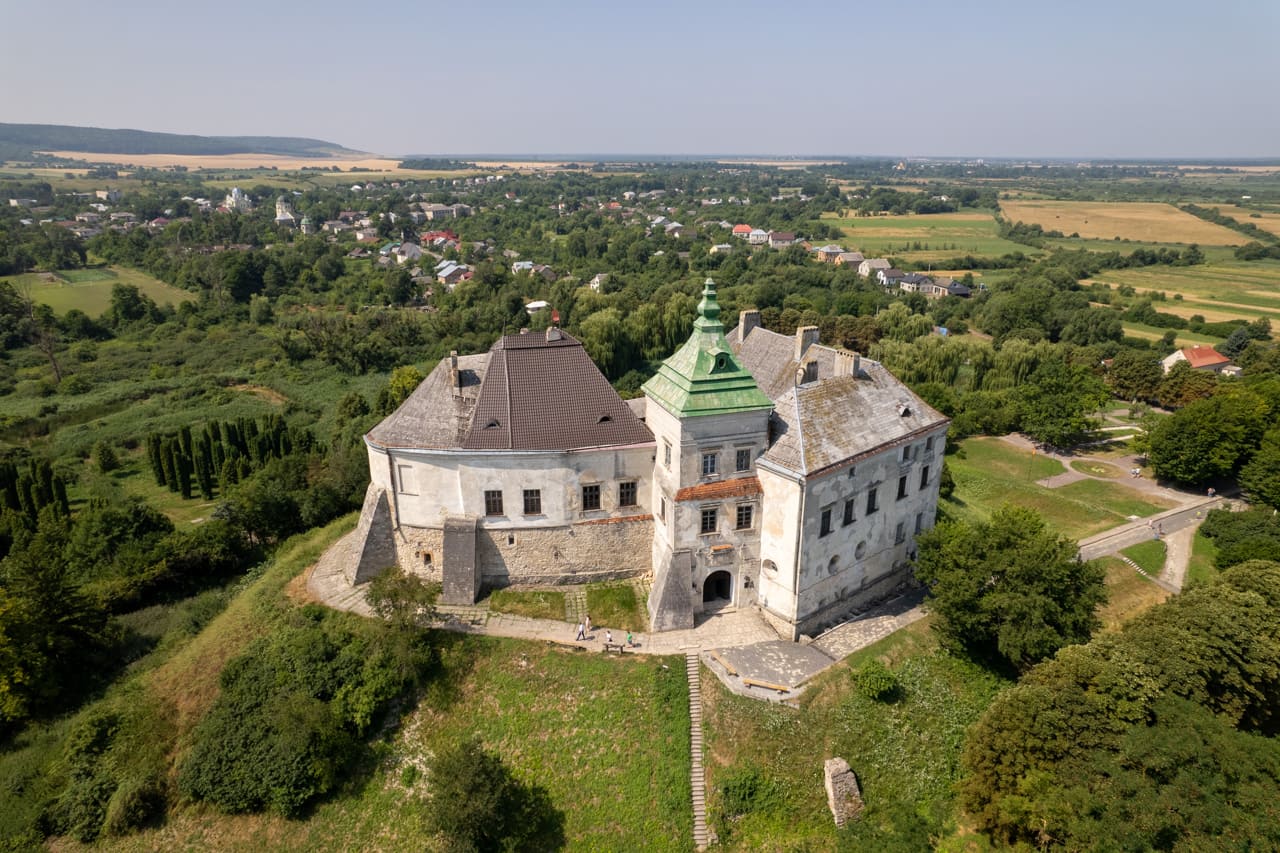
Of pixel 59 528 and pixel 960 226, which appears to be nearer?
pixel 59 528

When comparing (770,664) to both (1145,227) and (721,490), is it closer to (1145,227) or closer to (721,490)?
(721,490)

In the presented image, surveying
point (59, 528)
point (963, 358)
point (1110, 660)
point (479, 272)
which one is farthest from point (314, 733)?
point (479, 272)

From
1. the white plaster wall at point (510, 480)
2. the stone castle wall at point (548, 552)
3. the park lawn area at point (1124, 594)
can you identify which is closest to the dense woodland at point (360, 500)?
the stone castle wall at point (548, 552)

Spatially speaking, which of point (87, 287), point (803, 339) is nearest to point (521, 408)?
point (803, 339)

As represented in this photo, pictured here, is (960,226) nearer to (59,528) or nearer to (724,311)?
(724,311)

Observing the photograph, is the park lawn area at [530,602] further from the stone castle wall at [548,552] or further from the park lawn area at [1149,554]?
the park lawn area at [1149,554]

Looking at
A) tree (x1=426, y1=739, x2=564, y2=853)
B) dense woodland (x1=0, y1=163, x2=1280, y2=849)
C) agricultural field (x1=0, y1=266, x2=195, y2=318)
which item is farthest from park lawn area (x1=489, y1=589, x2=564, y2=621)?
agricultural field (x1=0, y1=266, x2=195, y2=318)
